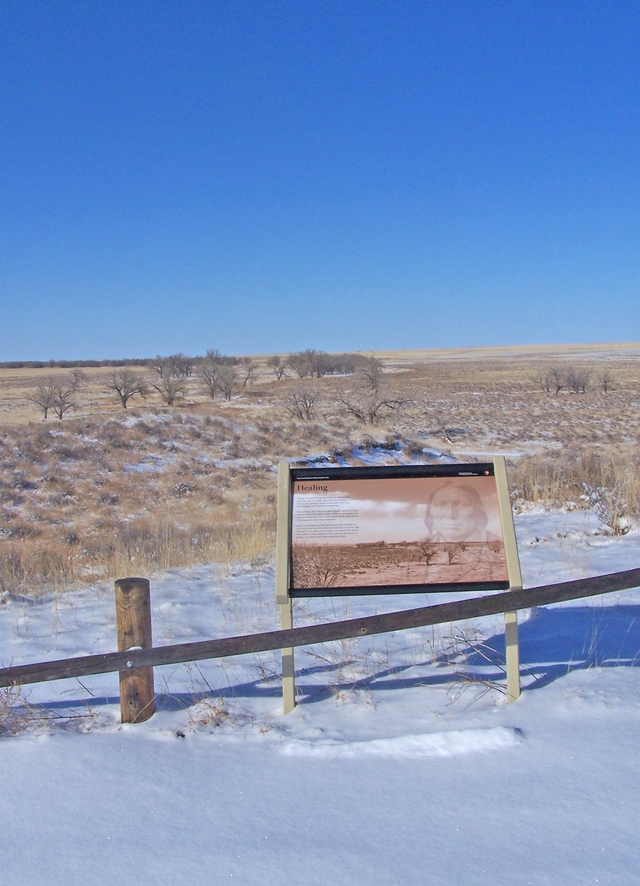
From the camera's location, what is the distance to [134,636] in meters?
3.82

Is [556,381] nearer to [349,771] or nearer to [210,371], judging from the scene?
[210,371]

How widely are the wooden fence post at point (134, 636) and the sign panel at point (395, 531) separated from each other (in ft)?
2.68

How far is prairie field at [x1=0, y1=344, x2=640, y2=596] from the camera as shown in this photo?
31.9 feet

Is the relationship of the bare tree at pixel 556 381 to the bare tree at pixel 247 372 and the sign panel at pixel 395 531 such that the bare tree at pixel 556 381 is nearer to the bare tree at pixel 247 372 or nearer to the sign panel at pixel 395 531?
the bare tree at pixel 247 372

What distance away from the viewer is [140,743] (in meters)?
3.77

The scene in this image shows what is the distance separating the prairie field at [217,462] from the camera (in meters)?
9.71

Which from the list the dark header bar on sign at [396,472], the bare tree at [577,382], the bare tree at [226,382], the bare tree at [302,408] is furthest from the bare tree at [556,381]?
the dark header bar on sign at [396,472]

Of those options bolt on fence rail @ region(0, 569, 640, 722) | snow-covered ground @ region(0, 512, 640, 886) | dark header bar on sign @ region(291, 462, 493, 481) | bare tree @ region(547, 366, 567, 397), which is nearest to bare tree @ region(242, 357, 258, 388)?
bare tree @ region(547, 366, 567, 397)

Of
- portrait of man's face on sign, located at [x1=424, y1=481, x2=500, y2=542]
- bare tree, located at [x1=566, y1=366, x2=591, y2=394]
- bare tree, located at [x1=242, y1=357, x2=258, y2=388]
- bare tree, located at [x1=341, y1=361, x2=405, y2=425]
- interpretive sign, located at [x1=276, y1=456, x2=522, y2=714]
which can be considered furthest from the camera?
bare tree, located at [x1=242, y1=357, x2=258, y2=388]

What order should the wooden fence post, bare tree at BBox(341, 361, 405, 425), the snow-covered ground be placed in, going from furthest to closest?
bare tree at BBox(341, 361, 405, 425), the wooden fence post, the snow-covered ground

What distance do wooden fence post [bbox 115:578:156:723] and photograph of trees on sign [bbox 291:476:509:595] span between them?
2.71ft

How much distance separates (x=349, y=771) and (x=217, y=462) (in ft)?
65.6

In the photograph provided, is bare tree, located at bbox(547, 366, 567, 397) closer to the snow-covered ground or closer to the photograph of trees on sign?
the snow-covered ground

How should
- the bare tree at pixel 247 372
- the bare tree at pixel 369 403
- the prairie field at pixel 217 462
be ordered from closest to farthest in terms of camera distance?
the prairie field at pixel 217 462, the bare tree at pixel 369 403, the bare tree at pixel 247 372
